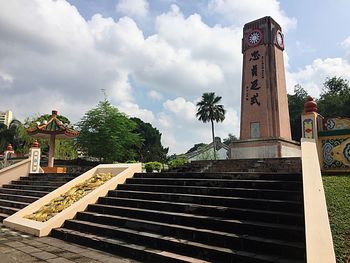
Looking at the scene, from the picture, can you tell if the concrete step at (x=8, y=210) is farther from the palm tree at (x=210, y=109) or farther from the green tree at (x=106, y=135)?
the palm tree at (x=210, y=109)

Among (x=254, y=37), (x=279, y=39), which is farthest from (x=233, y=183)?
(x=279, y=39)

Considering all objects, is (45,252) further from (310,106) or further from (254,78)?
(254,78)

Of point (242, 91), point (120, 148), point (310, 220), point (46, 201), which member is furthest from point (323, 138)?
point (120, 148)

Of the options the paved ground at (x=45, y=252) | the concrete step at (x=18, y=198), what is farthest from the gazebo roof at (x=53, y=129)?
the paved ground at (x=45, y=252)

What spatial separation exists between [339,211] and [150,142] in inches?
1956

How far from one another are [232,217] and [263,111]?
1136 cm

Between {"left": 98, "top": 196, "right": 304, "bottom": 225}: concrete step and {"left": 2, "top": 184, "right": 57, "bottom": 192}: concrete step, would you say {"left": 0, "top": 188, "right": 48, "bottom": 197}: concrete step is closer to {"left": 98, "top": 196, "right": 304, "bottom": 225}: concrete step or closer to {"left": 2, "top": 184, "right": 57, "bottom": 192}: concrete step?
{"left": 2, "top": 184, "right": 57, "bottom": 192}: concrete step

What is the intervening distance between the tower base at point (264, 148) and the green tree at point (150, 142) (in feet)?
103

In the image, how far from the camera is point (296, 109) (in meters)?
37.8

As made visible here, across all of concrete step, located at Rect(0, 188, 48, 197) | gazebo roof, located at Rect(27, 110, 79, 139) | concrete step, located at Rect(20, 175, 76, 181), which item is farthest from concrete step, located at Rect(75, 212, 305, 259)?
gazebo roof, located at Rect(27, 110, 79, 139)

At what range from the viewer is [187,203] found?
21.1ft

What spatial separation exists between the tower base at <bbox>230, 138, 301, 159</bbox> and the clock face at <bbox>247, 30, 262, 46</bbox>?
17.4 ft

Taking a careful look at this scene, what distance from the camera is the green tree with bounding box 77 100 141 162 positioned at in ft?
93.8

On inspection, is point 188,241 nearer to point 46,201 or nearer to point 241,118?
point 46,201
